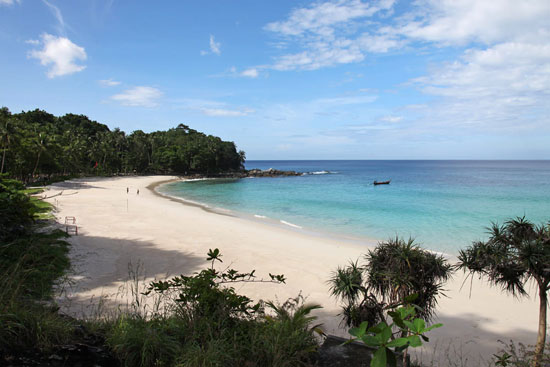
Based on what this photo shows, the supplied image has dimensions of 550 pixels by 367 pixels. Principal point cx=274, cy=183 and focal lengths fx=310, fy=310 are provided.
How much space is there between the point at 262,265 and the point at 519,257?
1134cm

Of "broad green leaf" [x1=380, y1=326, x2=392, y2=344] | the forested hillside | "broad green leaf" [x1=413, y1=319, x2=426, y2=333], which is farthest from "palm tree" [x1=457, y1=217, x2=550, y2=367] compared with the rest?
the forested hillside

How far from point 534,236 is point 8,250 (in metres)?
13.3

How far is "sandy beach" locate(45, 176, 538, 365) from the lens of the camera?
915 centimetres

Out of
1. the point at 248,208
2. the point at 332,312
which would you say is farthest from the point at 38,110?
the point at 332,312

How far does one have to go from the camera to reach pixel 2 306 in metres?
3.86

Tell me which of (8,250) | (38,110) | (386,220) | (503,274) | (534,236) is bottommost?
(386,220)

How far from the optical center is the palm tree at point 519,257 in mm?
4789

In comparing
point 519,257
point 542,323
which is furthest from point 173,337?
point 542,323

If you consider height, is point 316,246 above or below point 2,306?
below

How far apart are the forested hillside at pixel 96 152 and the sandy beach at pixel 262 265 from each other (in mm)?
28012

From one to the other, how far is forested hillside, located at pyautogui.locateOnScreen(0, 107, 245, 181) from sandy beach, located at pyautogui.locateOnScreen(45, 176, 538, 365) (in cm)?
2801

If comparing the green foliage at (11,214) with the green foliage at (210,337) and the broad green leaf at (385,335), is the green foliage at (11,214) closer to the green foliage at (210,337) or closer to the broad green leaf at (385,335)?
the green foliage at (210,337)

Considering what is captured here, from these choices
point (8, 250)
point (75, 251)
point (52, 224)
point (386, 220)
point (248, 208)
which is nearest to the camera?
point (8, 250)

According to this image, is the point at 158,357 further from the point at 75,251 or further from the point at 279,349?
the point at 75,251
